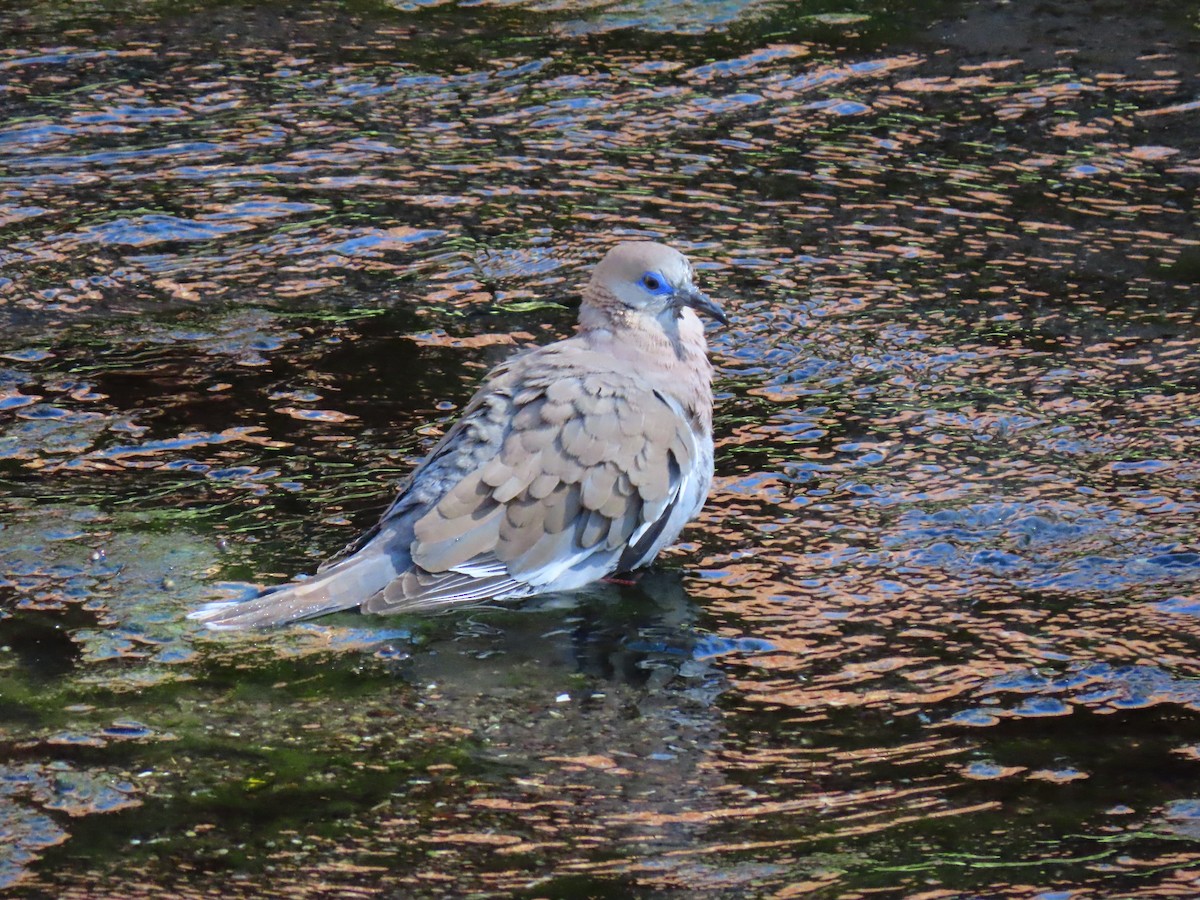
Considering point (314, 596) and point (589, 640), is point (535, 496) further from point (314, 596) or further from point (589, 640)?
point (314, 596)

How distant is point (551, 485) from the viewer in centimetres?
498

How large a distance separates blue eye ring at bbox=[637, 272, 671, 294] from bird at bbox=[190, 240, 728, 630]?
30cm

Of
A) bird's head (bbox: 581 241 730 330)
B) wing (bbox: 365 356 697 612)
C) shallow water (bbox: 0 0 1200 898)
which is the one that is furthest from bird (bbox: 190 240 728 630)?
bird's head (bbox: 581 241 730 330)

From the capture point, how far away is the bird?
477 centimetres

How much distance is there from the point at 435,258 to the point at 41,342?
1657mm

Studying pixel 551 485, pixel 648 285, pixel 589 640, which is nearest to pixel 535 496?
pixel 551 485

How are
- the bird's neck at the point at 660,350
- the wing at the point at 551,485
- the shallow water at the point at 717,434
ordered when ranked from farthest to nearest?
the bird's neck at the point at 660,350
the wing at the point at 551,485
the shallow water at the point at 717,434

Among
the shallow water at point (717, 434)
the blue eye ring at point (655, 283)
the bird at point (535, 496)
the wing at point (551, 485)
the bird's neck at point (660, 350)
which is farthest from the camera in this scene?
the blue eye ring at point (655, 283)

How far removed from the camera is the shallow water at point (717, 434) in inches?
153

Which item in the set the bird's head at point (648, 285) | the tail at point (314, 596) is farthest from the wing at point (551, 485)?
the bird's head at point (648, 285)

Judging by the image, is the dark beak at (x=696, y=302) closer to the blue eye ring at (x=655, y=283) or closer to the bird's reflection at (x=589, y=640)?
the blue eye ring at (x=655, y=283)

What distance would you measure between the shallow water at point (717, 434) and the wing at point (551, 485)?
0.16 m

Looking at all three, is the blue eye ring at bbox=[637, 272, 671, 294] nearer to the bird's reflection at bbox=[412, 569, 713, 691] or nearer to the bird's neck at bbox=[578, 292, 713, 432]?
the bird's neck at bbox=[578, 292, 713, 432]

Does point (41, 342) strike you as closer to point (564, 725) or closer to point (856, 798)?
point (564, 725)
